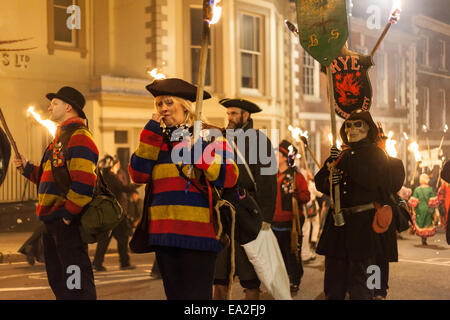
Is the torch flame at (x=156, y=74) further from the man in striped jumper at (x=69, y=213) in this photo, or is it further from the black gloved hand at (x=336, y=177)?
the black gloved hand at (x=336, y=177)

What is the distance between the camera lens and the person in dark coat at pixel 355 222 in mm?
4996

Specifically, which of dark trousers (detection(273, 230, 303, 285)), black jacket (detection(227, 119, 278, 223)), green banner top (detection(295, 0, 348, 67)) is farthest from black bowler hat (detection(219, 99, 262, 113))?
dark trousers (detection(273, 230, 303, 285))

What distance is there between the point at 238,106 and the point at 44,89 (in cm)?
891

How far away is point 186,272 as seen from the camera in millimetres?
3553

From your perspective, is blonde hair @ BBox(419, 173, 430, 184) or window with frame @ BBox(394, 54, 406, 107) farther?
window with frame @ BBox(394, 54, 406, 107)

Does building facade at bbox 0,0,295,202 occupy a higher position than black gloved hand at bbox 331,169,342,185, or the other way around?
building facade at bbox 0,0,295,202

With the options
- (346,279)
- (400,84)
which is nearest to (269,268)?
(346,279)

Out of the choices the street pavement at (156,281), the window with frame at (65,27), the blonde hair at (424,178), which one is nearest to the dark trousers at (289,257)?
the street pavement at (156,281)

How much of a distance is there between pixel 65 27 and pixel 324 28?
9.56 m

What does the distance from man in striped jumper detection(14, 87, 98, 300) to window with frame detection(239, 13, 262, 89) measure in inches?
475

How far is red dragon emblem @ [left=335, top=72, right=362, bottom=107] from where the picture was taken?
6.47 metres

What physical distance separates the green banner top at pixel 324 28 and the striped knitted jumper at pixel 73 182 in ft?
7.89

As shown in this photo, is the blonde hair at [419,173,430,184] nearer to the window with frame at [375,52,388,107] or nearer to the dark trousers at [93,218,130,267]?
the dark trousers at [93,218,130,267]

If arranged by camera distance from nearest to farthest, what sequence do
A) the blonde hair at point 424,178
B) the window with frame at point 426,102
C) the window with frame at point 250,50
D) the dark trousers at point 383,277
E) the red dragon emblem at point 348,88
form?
the dark trousers at point 383,277 < the red dragon emblem at point 348,88 < the blonde hair at point 424,178 < the window with frame at point 426,102 < the window with frame at point 250,50
